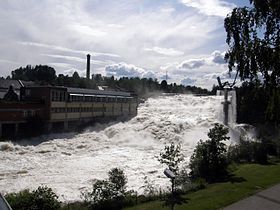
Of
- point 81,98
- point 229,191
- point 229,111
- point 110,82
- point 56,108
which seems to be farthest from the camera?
point 110,82

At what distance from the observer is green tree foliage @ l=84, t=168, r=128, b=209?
15.8 meters

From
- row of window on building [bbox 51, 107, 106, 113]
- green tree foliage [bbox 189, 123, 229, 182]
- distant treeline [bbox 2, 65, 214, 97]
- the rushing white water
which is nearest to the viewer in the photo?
green tree foliage [bbox 189, 123, 229, 182]

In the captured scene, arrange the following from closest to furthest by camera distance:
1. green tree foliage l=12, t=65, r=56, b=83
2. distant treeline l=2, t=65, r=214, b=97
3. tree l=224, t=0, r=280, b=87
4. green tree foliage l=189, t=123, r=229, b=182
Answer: tree l=224, t=0, r=280, b=87
green tree foliage l=189, t=123, r=229, b=182
distant treeline l=2, t=65, r=214, b=97
green tree foliage l=12, t=65, r=56, b=83

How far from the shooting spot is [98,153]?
39.3 metres

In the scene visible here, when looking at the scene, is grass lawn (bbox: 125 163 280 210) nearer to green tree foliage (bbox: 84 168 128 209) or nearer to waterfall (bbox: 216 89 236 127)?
green tree foliage (bbox: 84 168 128 209)

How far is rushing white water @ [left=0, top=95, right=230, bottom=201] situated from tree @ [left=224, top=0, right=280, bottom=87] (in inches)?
488

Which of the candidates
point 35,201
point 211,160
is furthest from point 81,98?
point 35,201

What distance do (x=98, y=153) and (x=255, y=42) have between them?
29.3 meters

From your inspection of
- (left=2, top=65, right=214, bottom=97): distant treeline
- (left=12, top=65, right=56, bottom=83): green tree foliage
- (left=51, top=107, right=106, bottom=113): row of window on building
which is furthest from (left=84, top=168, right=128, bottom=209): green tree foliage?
(left=12, top=65, right=56, bottom=83): green tree foliage

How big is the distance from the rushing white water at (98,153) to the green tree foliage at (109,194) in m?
5.48

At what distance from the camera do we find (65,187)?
24.5 m

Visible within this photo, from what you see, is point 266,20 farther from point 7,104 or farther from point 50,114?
point 50,114

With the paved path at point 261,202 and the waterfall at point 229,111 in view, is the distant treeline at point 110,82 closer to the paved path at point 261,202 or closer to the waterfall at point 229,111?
the waterfall at point 229,111

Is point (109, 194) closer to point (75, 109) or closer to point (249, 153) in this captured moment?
point (249, 153)
